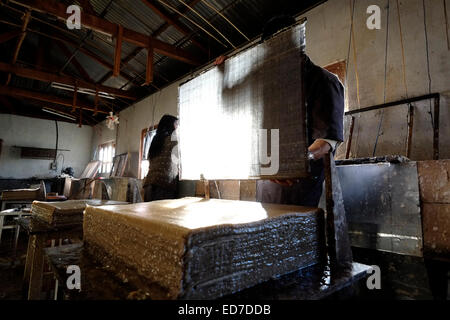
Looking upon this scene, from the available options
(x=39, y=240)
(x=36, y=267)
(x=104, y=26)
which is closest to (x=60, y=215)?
(x=39, y=240)

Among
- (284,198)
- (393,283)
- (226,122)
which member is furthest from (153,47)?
(393,283)

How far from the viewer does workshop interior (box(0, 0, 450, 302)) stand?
0.64 meters

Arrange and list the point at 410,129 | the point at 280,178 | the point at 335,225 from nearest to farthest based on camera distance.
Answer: the point at 335,225
the point at 280,178
the point at 410,129

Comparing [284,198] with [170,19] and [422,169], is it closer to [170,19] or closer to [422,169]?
[422,169]

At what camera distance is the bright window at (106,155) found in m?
9.90

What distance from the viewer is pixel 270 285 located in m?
0.66

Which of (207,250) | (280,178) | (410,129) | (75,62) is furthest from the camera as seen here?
(75,62)

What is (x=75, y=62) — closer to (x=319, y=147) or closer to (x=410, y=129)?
(x=319, y=147)

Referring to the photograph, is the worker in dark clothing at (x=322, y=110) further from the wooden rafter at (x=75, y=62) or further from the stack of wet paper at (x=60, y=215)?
the wooden rafter at (x=75, y=62)

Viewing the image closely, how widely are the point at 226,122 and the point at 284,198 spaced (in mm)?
658

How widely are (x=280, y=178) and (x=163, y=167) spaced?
2.78 meters

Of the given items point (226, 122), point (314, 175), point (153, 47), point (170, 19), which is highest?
point (170, 19)

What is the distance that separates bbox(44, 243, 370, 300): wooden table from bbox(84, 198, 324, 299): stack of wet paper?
0.08 ft
